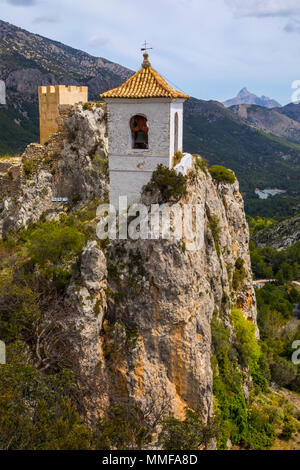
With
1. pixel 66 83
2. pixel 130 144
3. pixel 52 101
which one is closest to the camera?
pixel 130 144

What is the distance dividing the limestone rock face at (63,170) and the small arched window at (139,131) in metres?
9.28

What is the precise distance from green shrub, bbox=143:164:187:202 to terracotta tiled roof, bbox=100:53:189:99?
3350 mm

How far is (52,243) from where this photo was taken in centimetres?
1916

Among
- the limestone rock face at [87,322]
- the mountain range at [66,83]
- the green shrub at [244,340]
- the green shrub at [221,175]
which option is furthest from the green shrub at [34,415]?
the mountain range at [66,83]

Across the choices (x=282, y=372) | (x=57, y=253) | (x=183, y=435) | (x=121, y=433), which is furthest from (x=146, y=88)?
(x=282, y=372)

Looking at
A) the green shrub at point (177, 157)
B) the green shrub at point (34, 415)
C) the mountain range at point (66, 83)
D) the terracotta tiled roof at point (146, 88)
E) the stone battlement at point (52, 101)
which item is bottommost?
the green shrub at point (34, 415)

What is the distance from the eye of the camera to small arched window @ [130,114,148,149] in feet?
65.4

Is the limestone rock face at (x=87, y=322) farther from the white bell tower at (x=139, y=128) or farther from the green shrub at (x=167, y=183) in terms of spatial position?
the green shrub at (x=167, y=183)

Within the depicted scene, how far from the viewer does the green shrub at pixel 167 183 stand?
19.1 metres

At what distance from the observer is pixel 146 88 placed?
1923 cm

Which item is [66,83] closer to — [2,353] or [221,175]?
[221,175]

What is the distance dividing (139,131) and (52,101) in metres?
13.6

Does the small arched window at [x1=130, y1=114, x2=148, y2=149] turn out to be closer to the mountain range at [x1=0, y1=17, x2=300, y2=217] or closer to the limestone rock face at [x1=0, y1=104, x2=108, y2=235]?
the limestone rock face at [x1=0, y1=104, x2=108, y2=235]
